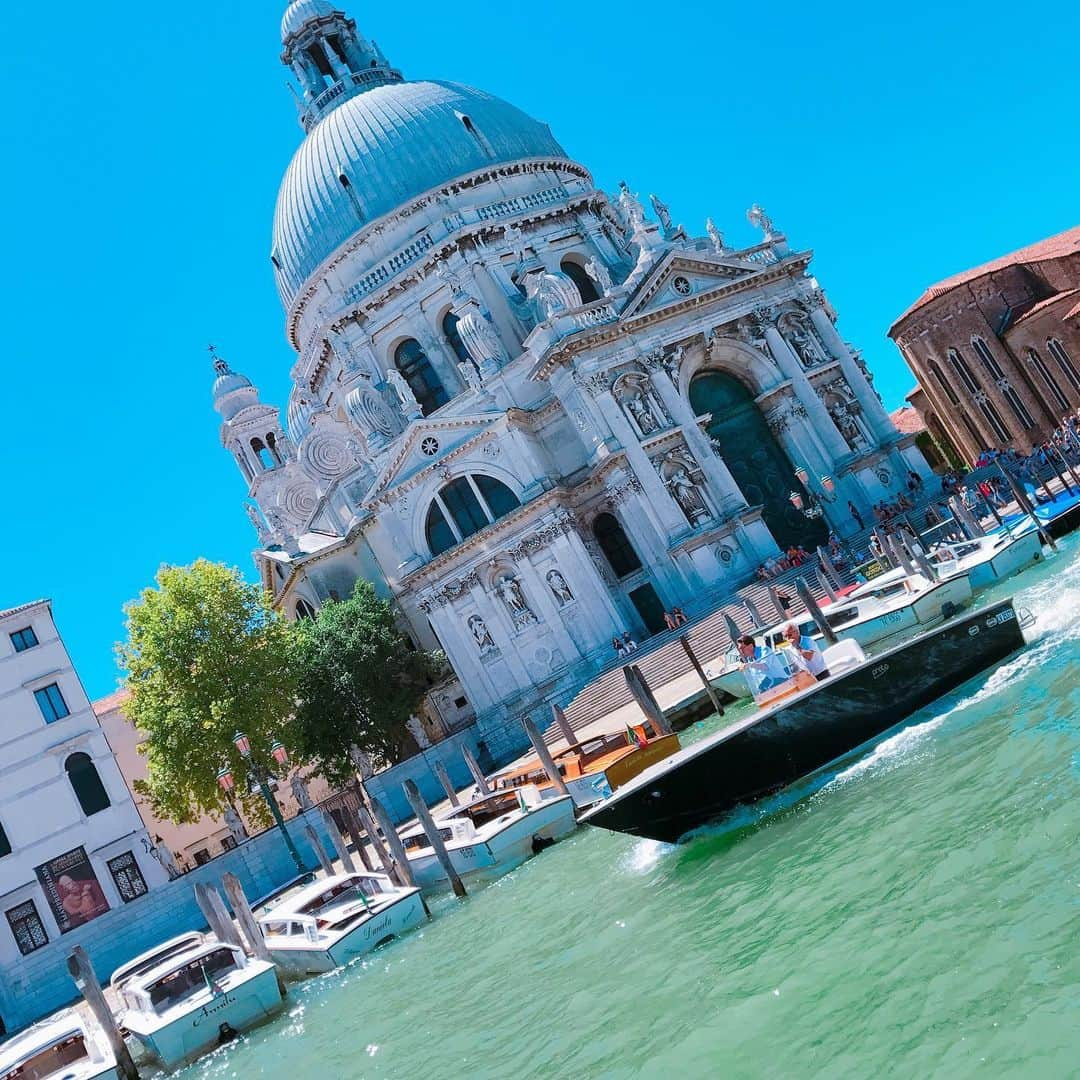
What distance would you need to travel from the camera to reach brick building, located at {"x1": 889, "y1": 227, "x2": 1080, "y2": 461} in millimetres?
43531

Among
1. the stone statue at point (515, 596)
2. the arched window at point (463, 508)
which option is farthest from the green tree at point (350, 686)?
the stone statue at point (515, 596)

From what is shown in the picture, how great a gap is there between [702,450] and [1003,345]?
67.6 feet

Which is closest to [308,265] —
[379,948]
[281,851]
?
[281,851]

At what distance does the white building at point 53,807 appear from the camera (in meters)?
28.8

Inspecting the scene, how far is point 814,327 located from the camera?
37344 mm

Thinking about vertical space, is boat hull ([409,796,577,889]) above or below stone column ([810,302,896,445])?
below

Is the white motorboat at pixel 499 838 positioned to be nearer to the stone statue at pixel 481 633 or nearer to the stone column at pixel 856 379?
the stone statue at pixel 481 633

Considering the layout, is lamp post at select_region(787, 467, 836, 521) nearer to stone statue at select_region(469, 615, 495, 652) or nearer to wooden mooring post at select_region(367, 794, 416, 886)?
stone statue at select_region(469, 615, 495, 652)

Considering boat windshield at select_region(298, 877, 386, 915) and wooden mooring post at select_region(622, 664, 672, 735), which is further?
wooden mooring post at select_region(622, 664, 672, 735)

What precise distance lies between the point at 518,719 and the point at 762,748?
68.9 ft

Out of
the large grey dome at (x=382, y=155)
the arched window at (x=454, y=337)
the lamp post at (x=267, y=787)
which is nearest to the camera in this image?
the lamp post at (x=267, y=787)

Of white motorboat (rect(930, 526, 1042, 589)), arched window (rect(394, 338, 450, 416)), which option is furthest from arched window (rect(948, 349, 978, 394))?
white motorboat (rect(930, 526, 1042, 589))

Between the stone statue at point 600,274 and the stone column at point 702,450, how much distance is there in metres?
3.58

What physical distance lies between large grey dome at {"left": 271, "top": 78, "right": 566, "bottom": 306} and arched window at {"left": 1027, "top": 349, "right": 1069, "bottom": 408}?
21.4m
